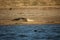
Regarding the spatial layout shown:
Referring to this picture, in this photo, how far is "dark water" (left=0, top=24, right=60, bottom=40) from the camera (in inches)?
103

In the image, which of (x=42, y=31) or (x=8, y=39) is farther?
(x=42, y=31)

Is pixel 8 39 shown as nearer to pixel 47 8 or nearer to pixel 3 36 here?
pixel 3 36

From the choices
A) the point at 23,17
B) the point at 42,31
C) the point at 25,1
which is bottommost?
the point at 42,31

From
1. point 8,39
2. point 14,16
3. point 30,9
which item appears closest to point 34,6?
point 30,9

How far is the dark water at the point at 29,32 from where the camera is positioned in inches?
103

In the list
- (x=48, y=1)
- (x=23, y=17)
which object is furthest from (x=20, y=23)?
(x=48, y=1)

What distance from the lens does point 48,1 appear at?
276 centimetres

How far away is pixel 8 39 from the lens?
8.45 feet

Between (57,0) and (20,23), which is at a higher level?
(57,0)

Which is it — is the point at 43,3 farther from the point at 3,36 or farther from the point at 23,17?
the point at 3,36

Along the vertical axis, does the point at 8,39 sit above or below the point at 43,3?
below

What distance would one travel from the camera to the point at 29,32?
8.89 ft

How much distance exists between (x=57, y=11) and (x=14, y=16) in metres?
0.55

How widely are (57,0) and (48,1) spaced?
0.38ft
